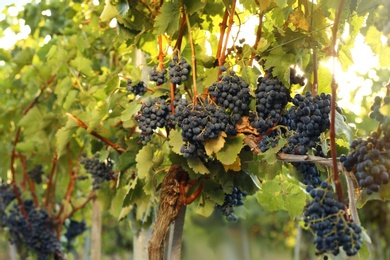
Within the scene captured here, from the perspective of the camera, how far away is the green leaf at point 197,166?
1449mm

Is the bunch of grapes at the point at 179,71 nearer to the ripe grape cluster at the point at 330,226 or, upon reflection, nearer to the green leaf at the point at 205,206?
the green leaf at the point at 205,206

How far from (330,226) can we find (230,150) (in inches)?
17.4

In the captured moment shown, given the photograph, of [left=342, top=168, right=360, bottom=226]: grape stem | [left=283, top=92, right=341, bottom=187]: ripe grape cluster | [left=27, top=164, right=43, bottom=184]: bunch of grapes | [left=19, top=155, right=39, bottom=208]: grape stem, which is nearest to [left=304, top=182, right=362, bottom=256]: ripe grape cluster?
[left=342, top=168, right=360, bottom=226]: grape stem

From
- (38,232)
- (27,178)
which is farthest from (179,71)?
(27,178)

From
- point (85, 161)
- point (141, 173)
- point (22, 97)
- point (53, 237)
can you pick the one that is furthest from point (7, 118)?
point (141, 173)

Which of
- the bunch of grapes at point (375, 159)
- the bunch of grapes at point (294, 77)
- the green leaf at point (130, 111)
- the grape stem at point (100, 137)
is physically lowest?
the bunch of grapes at point (375, 159)

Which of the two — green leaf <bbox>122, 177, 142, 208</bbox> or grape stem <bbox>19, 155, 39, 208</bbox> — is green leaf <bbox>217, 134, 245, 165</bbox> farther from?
grape stem <bbox>19, 155, 39, 208</bbox>

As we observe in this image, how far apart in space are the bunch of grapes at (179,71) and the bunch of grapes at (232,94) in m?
0.13

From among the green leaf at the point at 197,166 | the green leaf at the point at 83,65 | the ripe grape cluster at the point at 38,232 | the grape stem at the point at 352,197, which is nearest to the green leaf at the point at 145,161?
the green leaf at the point at 197,166

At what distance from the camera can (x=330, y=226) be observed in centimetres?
98

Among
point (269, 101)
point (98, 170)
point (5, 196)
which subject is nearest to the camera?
point (269, 101)

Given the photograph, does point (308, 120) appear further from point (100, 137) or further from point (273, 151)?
point (100, 137)

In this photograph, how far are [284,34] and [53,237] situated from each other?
90.6 inches

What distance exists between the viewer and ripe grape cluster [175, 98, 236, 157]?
1326 millimetres
